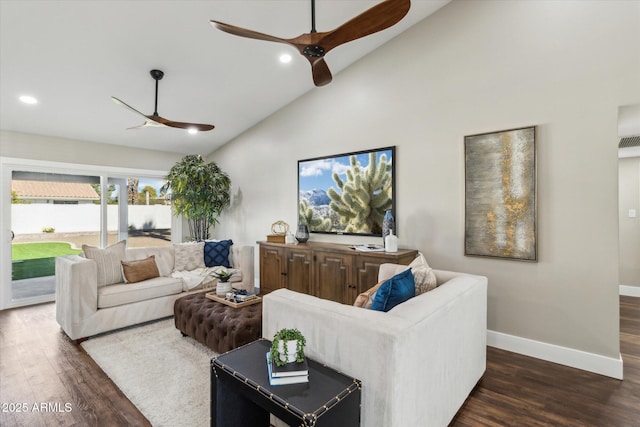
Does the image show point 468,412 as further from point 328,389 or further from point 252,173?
point 252,173

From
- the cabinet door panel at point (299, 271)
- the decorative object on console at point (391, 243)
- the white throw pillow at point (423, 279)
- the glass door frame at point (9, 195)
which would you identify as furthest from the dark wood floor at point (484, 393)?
the cabinet door panel at point (299, 271)

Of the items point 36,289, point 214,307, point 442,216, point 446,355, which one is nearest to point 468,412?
point 446,355

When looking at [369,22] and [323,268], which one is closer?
[369,22]

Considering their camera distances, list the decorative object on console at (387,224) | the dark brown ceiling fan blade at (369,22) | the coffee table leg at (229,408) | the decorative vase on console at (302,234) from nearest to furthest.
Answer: the coffee table leg at (229,408) < the dark brown ceiling fan blade at (369,22) < the decorative object on console at (387,224) < the decorative vase on console at (302,234)

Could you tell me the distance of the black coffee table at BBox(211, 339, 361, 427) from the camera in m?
1.23

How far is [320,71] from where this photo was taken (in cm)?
249

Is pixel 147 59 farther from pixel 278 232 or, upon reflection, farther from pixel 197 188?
pixel 278 232

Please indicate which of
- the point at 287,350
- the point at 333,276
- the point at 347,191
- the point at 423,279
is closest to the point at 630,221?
the point at 347,191

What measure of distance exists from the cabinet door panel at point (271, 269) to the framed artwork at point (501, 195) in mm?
2370

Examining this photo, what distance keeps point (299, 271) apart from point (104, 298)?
220 centimetres

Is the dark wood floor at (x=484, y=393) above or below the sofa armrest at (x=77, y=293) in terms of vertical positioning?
below

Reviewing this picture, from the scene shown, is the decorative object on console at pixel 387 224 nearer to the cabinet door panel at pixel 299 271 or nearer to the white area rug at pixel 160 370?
the cabinet door panel at pixel 299 271

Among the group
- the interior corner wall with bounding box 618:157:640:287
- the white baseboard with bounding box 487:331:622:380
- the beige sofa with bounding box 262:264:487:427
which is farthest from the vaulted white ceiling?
the interior corner wall with bounding box 618:157:640:287

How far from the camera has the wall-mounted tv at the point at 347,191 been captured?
3.90m
